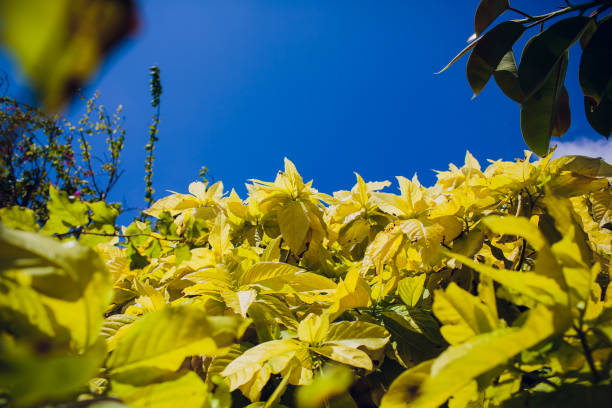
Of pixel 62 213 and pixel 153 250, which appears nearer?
pixel 62 213

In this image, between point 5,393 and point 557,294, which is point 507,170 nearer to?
point 557,294

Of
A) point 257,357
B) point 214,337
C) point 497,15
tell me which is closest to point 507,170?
point 497,15

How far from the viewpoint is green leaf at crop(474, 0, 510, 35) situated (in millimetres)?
1237

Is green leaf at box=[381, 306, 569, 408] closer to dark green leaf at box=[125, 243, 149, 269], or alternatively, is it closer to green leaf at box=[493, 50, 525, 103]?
dark green leaf at box=[125, 243, 149, 269]

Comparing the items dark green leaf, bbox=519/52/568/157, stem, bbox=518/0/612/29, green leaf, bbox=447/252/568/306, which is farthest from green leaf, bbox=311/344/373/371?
stem, bbox=518/0/612/29

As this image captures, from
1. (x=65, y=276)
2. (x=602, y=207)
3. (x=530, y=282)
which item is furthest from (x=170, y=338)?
(x=602, y=207)

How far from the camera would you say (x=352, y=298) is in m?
0.81

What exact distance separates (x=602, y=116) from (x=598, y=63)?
221mm

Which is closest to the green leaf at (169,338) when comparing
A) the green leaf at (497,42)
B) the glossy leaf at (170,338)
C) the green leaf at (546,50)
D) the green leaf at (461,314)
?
the glossy leaf at (170,338)

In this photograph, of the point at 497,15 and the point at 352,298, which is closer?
the point at 352,298

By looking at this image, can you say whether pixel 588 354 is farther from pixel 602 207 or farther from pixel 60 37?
pixel 602 207

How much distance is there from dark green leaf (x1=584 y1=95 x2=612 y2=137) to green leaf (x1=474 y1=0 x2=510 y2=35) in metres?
0.47

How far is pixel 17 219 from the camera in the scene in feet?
1.40

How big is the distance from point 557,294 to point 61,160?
33.4 ft
